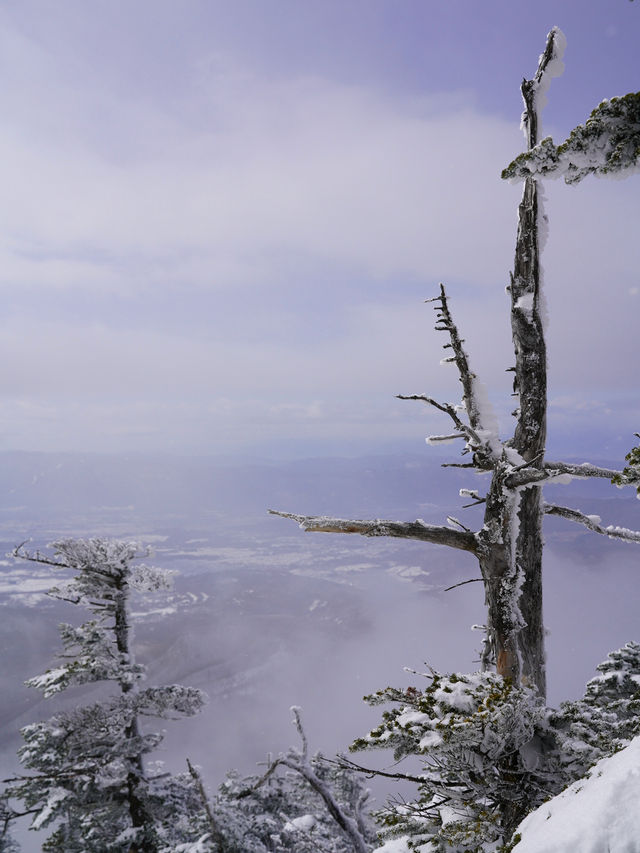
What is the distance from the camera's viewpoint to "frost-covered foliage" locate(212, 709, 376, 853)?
32.1 ft

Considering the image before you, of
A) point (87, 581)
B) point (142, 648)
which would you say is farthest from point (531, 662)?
point (142, 648)

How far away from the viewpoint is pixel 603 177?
2955 millimetres

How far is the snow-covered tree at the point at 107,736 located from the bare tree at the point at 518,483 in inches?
372

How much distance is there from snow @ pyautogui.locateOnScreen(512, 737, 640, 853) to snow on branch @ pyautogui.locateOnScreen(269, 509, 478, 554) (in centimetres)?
350

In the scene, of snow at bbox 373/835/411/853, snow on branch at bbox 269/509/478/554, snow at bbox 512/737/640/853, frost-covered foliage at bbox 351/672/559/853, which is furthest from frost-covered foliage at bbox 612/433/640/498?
snow at bbox 373/835/411/853

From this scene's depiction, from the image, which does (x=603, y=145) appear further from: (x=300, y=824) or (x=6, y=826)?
(x=6, y=826)

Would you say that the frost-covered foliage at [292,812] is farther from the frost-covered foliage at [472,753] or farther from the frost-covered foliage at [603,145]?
the frost-covered foliage at [603,145]

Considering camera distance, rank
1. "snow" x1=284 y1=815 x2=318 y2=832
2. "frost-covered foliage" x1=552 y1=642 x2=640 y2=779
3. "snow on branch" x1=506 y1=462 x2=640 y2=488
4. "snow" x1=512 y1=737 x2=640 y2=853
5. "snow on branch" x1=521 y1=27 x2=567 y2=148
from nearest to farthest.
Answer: "snow" x1=512 y1=737 x2=640 y2=853, "frost-covered foliage" x1=552 y1=642 x2=640 y2=779, "snow on branch" x1=506 y1=462 x2=640 y2=488, "snow on branch" x1=521 y1=27 x2=567 y2=148, "snow" x1=284 y1=815 x2=318 y2=832

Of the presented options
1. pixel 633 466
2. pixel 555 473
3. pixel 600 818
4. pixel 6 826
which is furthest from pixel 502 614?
pixel 6 826

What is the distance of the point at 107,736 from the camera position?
1297 cm

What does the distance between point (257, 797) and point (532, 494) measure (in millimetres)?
13864

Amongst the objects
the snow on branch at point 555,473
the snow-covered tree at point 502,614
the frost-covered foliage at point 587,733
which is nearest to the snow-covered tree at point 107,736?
the snow-covered tree at point 502,614

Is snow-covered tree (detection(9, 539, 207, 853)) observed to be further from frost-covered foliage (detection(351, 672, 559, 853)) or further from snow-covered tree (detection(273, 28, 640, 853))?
frost-covered foliage (detection(351, 672, 559, 853))

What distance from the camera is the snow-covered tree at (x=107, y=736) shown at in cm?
1236
